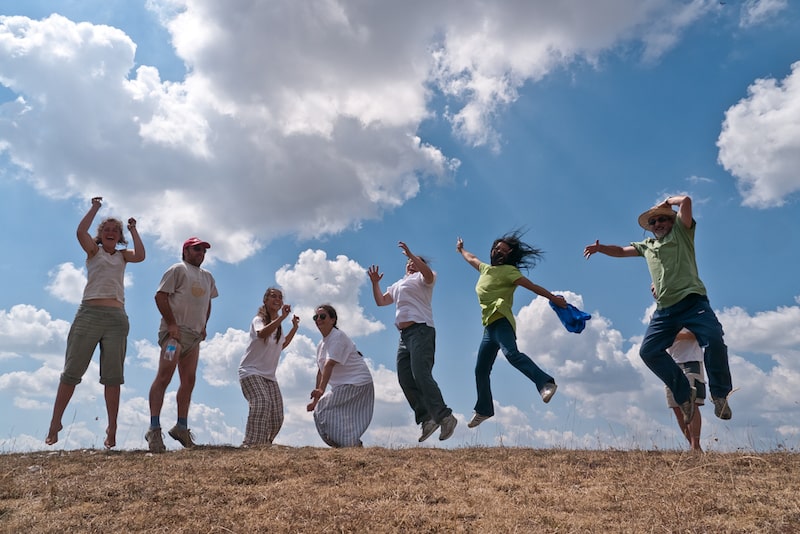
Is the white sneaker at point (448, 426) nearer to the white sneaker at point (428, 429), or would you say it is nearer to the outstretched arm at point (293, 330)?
the white sneaker at point (428, 429)

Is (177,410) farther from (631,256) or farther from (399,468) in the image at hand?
(631,256)

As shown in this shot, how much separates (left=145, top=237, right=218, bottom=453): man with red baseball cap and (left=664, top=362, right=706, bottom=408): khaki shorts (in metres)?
5.93

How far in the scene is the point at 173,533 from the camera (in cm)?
482

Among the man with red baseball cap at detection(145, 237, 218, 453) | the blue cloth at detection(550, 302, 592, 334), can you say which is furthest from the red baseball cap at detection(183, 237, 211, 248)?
the blue cloth at detection(550, 302, 592, 334)

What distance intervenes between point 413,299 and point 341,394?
63.9 inches

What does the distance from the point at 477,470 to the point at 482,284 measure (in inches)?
114

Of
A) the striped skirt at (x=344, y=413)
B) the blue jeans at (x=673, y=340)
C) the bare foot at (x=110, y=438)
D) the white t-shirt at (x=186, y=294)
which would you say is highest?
the white t-shirt at (x=186, y=294)

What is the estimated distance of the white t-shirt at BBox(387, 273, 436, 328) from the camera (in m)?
8.60

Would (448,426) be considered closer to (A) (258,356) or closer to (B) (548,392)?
(B) (548,392)

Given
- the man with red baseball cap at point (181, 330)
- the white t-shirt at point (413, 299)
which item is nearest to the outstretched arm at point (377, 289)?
the white t-shirt at point (413, 299)

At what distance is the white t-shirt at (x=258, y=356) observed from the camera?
900 centimetres

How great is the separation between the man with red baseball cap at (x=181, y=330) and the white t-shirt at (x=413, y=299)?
2581mm

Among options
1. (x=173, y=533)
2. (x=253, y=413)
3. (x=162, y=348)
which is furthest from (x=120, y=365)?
(x=173, y=533)

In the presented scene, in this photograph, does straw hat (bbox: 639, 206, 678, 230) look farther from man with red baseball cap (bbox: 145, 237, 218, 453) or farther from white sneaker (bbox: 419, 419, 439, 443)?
man with red baseball cap (bbox: 145, 237, 218, 453)
